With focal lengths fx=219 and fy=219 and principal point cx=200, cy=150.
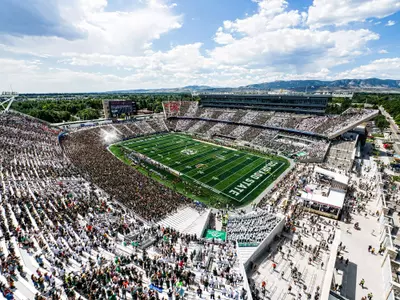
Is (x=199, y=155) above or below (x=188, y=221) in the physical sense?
above

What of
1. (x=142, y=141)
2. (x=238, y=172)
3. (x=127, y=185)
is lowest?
(x=238, y=172)

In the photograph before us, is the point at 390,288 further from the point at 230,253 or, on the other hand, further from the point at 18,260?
the point at 18,260

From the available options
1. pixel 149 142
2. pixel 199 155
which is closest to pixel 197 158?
pixel 199 155

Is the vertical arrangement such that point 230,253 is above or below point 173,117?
below

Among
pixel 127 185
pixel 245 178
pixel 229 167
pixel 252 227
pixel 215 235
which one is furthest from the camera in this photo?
pixel 229 167

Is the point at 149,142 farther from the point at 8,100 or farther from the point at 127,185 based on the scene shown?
the point at 8,100

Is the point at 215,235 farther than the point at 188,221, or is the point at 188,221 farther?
the point at 188,221

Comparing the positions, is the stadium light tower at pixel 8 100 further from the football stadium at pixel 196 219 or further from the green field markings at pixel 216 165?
the green field markings at pixel 216 165

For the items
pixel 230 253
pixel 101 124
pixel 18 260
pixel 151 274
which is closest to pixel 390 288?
pixel 230 253
